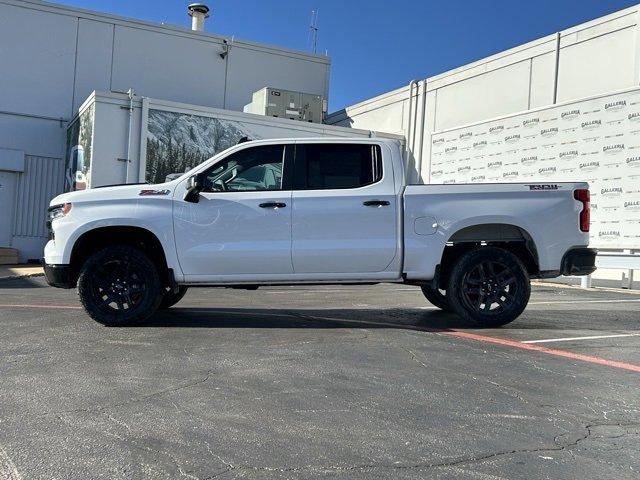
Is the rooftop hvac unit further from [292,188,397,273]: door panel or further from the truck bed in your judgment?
the truck bed

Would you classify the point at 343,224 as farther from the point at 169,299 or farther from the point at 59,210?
the point at 59,210

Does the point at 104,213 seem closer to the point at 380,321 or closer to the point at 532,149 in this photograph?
the point at 380,321

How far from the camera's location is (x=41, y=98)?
1911 centimetres

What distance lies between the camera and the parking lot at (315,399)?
3.06m

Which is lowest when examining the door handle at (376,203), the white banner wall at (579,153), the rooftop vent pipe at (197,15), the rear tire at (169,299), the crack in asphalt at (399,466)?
the crack in asphalt at (399,466)

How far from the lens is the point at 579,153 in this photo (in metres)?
13.0

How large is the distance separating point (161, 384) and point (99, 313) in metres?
2.66

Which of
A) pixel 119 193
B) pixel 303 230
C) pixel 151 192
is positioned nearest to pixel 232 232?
pixel 303 230

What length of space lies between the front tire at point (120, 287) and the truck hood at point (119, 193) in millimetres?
581

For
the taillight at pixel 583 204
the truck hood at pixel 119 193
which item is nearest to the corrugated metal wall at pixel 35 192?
the truck hood at pixel 119 193

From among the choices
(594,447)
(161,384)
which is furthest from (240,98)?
(594,447)

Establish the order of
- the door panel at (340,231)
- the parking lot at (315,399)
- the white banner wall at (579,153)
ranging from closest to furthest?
the parking lot at (315,399)
the door panel at (340,231)
the white banner wall at (579,153)

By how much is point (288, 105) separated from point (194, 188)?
43.3 feet

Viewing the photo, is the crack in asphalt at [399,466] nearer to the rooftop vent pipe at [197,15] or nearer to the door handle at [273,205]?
the door handle at [273,205]
